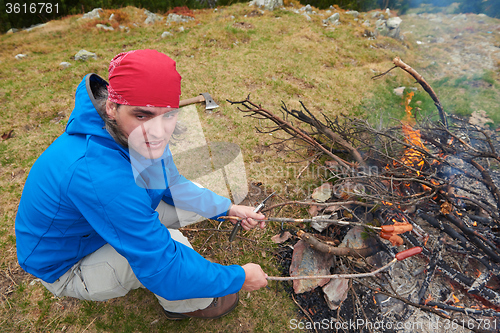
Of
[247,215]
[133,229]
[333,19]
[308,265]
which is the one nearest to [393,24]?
[333,19]

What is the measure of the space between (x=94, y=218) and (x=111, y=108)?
62 centimetres

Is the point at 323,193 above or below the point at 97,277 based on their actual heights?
below

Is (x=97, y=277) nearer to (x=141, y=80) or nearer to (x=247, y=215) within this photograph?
(x=247, y=215)

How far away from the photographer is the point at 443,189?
240 cm

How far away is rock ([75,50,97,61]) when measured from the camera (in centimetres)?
603

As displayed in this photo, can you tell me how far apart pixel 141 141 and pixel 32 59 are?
715 centimetres

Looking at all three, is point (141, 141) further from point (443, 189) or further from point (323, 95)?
point (323, 95)

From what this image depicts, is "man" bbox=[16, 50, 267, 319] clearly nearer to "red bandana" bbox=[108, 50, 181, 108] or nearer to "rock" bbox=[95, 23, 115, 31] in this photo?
"red bandana" bbox=[108, 50, 181, 108]

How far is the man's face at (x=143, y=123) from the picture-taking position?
136cm

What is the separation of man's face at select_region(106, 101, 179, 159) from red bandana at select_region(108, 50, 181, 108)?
44mm

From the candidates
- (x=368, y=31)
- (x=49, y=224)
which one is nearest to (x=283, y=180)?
(x=49, y=224)

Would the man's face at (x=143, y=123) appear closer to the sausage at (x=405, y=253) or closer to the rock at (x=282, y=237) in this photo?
the rock at (x=282, y=237)

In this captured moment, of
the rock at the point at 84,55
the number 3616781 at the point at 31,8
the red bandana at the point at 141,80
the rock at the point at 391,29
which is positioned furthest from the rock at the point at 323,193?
the number 3616781 at the point at 31,8

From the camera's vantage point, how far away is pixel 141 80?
4.24 ft
